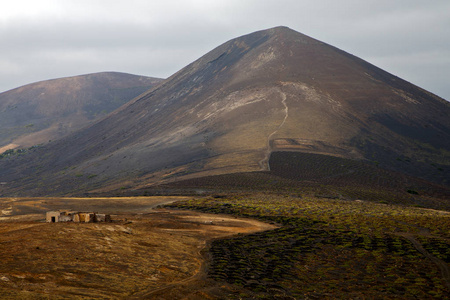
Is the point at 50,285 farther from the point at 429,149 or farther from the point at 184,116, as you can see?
the point at 184,116

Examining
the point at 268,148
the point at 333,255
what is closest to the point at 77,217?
the point at 333,255

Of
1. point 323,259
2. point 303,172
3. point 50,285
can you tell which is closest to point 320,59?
point 303,172

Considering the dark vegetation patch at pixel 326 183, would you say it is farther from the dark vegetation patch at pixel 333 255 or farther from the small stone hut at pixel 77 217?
the small stone hut at pixel 77 217

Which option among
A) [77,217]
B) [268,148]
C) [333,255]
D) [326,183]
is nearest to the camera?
[333,255]

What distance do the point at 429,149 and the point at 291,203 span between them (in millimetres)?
66156

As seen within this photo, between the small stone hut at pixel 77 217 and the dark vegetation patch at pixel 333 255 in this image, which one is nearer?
the dark vegetation patch at pixel 333 255

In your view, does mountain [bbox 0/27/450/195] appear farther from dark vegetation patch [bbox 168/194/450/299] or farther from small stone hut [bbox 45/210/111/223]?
small stone hut [bbox 45/210/111/223]

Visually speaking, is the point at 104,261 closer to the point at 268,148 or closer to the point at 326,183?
the point at 326,183

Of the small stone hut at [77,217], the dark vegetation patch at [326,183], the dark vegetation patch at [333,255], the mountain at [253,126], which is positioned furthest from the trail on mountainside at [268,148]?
the small stone hut at [77,217]

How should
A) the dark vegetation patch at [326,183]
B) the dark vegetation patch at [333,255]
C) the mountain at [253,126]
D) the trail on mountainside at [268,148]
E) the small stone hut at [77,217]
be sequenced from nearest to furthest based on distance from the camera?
1. the dark vegetation patch at [333,255]
2. the small stone hut at [77,217]
3. the dark vegetation patch at [326,183]
4. the trail on mountainside at [268,148]
5. the mountain at [253,126]

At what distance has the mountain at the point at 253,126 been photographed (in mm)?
96375

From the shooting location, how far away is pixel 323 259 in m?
29.5

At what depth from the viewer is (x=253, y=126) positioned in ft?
359

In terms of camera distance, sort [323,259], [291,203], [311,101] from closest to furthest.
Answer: [323,259], [291,203], [311,101]
